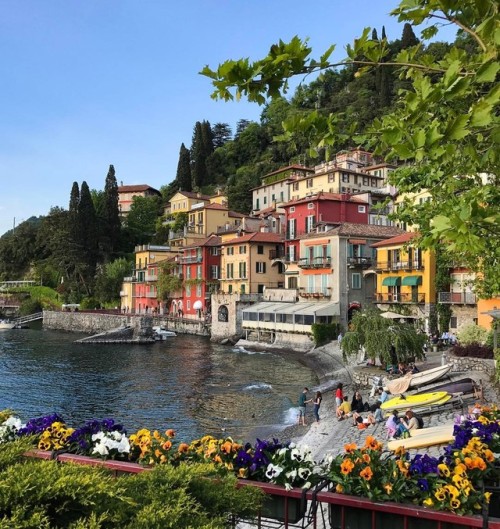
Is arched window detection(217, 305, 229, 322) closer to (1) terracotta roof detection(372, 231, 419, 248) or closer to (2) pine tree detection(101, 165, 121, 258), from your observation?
(1) terracotta roof detection(372, 231, 419, 248)

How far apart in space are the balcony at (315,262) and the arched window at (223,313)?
10910 mm

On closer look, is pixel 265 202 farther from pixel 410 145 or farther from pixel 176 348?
pixel 410 145

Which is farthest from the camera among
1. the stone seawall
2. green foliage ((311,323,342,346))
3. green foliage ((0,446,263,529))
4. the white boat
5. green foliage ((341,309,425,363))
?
the stone seawall

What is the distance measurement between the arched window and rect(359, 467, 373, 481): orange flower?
50.3 meters

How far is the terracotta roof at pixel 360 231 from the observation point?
46.4 meters

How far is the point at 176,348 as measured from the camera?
50.4 metres

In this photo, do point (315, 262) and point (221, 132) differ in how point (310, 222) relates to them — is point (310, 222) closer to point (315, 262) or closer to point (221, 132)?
point (315, 262)

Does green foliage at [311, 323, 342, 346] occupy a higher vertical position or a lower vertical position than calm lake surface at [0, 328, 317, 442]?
higher

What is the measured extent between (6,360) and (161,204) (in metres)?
71.2

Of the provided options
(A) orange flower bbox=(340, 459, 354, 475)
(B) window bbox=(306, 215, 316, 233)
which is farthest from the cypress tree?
(A) orange flower bbox=(340, 459, 354, 475)

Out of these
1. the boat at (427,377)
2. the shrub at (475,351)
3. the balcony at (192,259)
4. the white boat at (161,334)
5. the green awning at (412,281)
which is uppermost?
the balcony at (192,259)

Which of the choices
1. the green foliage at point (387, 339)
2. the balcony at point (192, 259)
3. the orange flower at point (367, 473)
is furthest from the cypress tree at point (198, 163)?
the orange flower at point (367, 473)

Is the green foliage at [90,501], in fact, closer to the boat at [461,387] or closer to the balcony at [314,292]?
the boat at [461,387]

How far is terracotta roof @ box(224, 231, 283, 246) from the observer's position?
190ft
